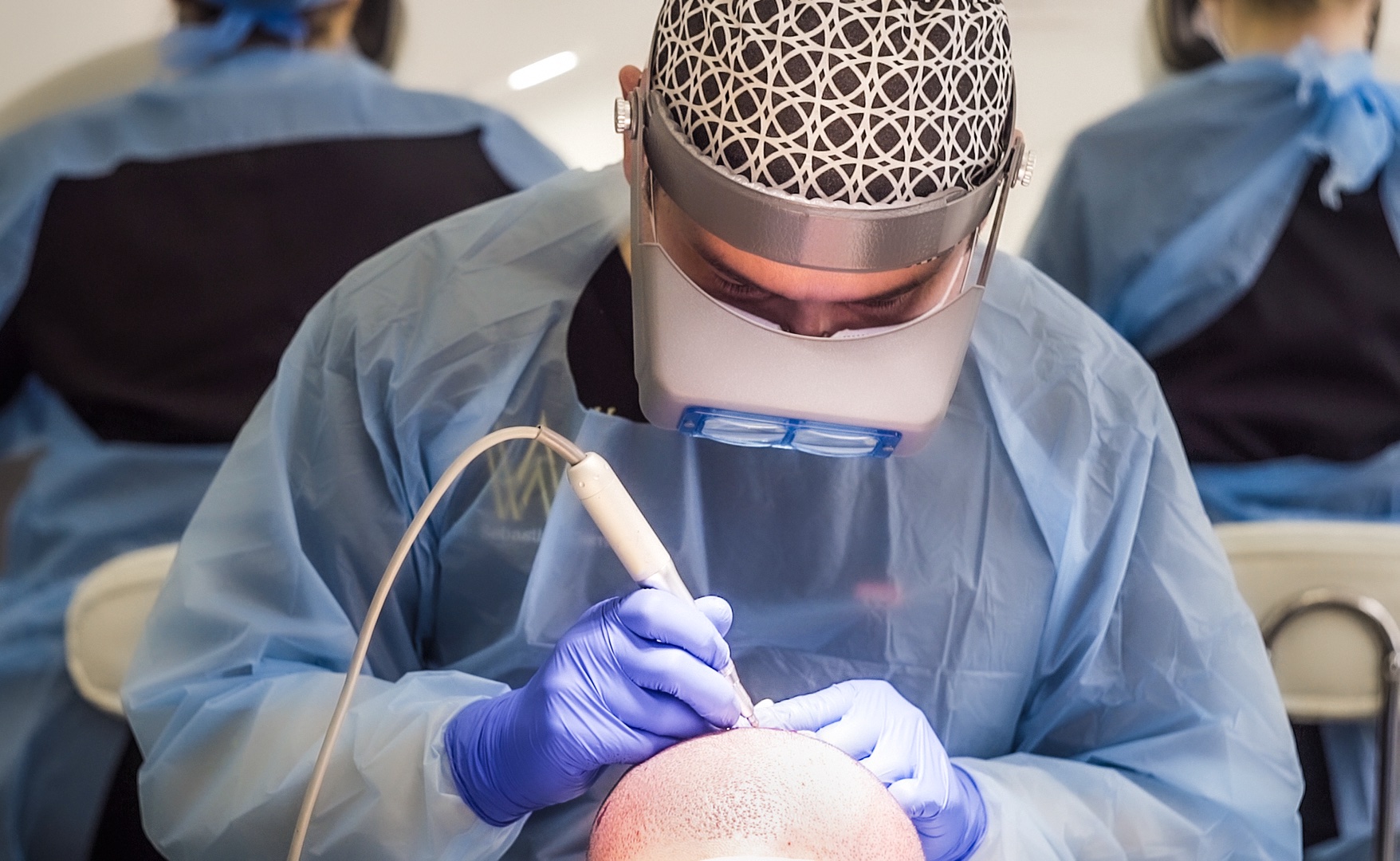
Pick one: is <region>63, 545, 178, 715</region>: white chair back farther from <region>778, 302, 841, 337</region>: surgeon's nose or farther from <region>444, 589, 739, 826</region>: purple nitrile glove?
<region>778, 302, 841, 337</region>: surgeon's nose

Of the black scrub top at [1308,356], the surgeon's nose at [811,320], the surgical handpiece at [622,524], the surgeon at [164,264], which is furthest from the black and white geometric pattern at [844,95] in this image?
the black scrub top at [1308,356]

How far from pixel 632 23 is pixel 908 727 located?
795 millimetres

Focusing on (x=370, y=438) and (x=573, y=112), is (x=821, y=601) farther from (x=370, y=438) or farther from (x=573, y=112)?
(x=573, y=112)

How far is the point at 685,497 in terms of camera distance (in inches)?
42.1

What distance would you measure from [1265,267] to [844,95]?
27.8 inches

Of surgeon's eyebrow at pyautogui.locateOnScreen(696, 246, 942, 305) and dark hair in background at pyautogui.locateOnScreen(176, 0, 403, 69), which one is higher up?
dark hair in background at pyautogui.locateOnScreen(176, 0, 403, 69)

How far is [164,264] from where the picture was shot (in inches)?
54.2

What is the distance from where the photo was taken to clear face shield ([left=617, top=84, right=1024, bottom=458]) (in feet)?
2.90

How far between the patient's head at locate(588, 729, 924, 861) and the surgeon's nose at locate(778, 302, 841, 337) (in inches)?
11.6

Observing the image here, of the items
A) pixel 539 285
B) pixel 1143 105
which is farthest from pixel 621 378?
pixel 1143 105

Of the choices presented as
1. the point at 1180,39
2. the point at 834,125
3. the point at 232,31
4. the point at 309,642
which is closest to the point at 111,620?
the point at 309,642

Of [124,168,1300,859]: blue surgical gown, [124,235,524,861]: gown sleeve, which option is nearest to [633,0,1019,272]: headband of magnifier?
[124,168,1300,859]: blue surgical gown

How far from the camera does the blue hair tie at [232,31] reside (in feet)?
4.56

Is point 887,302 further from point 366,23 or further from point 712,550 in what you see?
point 366,23
